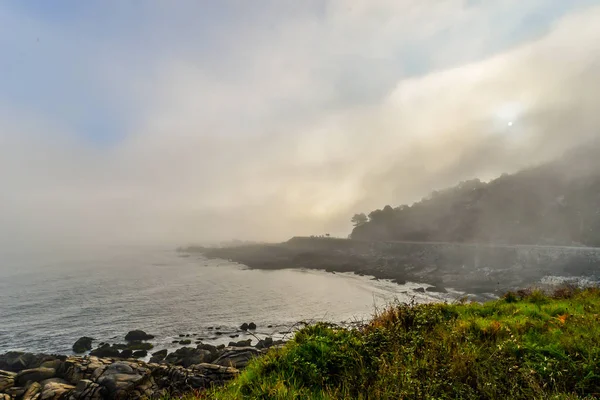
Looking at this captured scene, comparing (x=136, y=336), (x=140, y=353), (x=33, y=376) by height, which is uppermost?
(x=33, y=376)

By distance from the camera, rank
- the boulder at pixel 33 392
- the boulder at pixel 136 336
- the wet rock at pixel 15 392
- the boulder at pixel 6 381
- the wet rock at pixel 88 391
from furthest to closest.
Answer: the boulder at pixel 136 336
the boulder at pixel 6 381
the wet rock at pixel 15 392
the boulder at pixel 33 392
the wet rock at pixel 88 391

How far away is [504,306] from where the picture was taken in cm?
952

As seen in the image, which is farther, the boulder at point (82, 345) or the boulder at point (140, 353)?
the boulder at point (82, 345)

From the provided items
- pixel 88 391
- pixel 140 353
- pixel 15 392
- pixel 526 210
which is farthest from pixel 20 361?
pixel 526 210

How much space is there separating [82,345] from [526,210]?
7212 cm

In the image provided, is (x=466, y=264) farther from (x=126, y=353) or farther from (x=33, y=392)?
(x=33, y=392)

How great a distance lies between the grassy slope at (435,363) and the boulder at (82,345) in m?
22.6

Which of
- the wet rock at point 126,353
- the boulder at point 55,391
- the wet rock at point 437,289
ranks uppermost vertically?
the boulder at point 55,391

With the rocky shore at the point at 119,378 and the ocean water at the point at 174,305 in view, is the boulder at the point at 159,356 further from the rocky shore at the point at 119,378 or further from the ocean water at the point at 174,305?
the rocky shore at the point at 119,378

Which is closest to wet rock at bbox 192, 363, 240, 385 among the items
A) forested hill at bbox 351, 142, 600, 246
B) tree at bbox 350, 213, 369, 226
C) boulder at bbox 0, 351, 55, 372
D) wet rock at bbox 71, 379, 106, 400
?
wet rock at bbox 71, 379, 106, 400

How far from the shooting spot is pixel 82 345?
21.1 metres

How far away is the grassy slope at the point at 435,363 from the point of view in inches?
157

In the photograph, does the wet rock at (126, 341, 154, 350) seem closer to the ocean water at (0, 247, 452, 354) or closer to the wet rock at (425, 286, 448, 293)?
the ocean water at (0, 247, 452, 354)

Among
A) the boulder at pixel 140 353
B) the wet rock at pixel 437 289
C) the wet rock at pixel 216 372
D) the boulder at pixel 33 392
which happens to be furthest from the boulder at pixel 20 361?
the wet rock at pixel 437 289
